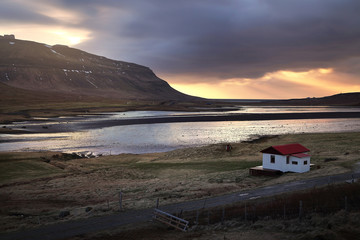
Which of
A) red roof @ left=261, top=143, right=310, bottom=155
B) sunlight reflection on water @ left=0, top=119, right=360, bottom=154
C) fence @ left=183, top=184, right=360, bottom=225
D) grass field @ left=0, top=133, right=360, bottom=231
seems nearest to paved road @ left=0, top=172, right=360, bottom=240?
grass field @ left=0, top=133, right=360, bottom=231

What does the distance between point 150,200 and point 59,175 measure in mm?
19538

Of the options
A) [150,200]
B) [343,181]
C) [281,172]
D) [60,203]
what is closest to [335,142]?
[281,172]

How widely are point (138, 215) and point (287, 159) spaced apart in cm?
2013

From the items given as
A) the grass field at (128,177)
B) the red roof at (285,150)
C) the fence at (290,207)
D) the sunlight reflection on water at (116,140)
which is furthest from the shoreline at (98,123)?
the fence at (290,207)

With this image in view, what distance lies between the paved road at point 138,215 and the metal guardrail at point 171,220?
0.84 meters

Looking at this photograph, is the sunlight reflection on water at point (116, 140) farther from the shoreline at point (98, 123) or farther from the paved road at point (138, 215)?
the paved road at point (138, 215)

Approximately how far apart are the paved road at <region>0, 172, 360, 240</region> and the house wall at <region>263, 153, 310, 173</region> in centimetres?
532

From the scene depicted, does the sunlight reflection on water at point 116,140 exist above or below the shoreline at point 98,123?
below

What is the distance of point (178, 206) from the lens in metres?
30.7

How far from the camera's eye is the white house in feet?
135

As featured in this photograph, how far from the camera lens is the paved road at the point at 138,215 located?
84.7 feet

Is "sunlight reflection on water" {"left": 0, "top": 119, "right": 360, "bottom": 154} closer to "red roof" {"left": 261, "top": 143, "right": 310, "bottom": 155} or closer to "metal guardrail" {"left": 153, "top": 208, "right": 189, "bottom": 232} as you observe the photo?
"red roof" {"left": 261, "top": 143, "right": 310, "bottom": 155}

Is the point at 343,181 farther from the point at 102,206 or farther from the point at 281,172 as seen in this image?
the point at 102,206

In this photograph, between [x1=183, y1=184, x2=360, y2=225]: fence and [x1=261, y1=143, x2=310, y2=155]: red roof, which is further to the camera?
[x1=261, y1=143, x2=310, y2=155]: red roof
